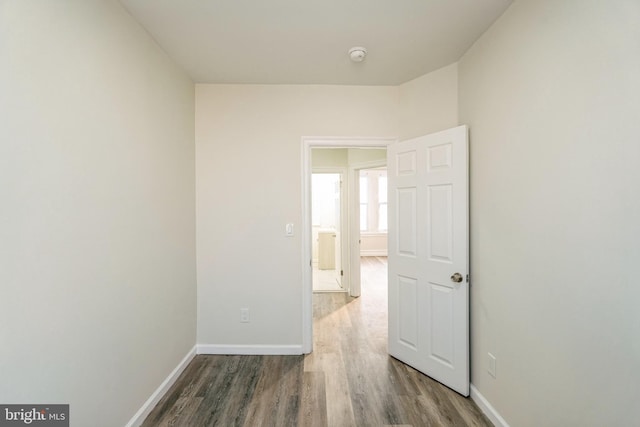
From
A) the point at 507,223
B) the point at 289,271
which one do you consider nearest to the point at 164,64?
the point at 289,271

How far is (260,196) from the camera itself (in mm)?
2742

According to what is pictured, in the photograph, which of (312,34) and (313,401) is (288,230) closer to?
(313,401)

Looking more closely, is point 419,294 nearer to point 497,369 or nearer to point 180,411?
point 497,369

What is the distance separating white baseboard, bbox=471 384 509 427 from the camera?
5.84ft

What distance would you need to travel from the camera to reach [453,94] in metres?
2.40

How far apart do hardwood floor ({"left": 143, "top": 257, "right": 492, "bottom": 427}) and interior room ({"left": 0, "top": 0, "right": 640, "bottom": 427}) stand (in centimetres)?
17

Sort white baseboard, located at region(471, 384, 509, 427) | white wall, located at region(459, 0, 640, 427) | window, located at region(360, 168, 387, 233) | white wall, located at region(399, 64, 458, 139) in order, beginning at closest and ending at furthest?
white wall, located at region(459, 0, 640, 427) → white baseboard, located at region(471, 384, 509, 427) → white wall, located at region(399, 64, 458, 139) → window, located at region(360, 168, 387, 233)

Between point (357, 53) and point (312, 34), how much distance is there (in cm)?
38

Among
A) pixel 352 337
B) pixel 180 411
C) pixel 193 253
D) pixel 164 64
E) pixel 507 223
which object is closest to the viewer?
pixel 507 223

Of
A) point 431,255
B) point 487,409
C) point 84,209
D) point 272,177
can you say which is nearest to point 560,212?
point 431,255

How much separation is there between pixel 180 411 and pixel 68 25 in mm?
2295

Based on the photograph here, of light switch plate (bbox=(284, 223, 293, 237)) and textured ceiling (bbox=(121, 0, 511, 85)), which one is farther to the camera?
light switch plate (bbox=(284, 223, 293, 237))

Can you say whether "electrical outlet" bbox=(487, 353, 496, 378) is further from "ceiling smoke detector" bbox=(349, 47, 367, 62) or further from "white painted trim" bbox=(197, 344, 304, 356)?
"ceiling smoke detector" bbox=(349, 47, 367, 62)

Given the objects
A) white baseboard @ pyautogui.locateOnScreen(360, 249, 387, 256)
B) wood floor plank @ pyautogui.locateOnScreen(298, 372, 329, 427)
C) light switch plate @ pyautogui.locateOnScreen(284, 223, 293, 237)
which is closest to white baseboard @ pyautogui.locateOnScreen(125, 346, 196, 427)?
wood floor plank @ pyautogui.locateOnScreen(298, 372, 329, 427)
